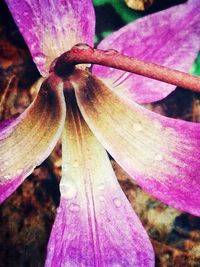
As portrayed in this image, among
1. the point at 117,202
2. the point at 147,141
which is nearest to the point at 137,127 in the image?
the point at 147,141

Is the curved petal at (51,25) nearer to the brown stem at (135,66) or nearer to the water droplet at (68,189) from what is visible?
the brown stem at (135,66)

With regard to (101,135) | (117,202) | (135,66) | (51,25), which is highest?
(51,25)

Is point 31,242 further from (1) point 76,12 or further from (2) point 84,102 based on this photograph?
(1) point 76,12

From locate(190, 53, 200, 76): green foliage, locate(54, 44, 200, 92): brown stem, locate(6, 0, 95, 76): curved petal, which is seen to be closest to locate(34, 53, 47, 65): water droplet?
locate(6, 0, 95, 76): curved petal

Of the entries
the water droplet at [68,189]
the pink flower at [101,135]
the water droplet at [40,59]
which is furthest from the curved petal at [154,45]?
the water droplet at [68,189]

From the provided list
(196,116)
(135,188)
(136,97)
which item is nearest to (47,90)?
(136,97)

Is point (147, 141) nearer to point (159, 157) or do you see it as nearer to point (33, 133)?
point (159, 157)
